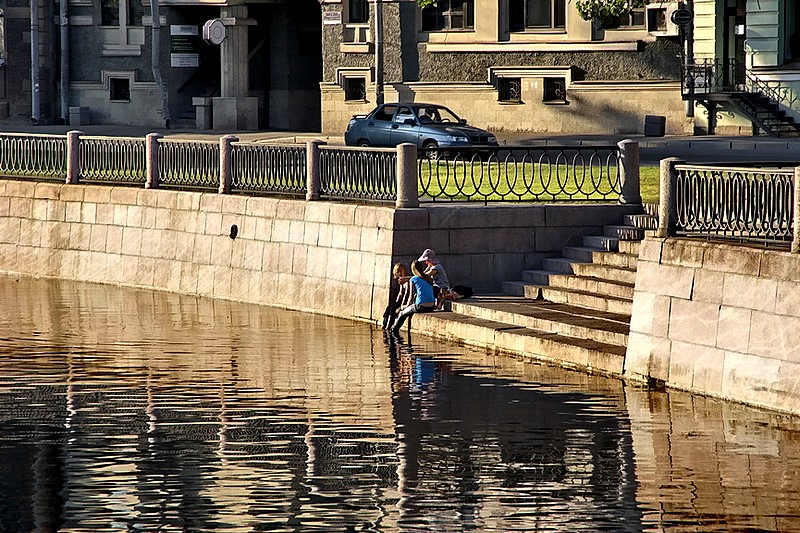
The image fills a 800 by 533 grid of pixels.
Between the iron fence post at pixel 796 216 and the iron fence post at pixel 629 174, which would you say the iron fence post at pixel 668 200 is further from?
the iron fence post at pixel 629 174

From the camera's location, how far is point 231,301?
23.0 meters

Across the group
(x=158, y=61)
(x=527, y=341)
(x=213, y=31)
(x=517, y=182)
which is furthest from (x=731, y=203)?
(x=158, y=61)

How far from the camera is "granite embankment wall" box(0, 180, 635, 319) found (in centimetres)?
2055

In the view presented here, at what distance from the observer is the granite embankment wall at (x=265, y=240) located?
20547 mm

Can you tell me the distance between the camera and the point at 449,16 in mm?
43125

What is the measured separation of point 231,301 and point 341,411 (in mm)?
8220

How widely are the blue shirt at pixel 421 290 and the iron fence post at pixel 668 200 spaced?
158 inches

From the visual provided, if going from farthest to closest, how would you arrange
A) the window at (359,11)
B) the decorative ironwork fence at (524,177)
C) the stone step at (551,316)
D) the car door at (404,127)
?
the window at (359,11), the car door at (404,127), the decorative ironwork fence at (524,177), the stone step at (551,316)

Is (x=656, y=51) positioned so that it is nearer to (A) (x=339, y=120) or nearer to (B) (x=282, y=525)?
(A) (x=339, y=120)

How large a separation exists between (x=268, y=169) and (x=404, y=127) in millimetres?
11740

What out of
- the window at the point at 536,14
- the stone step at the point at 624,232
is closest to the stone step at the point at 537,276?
the stone step at the point at 624,232

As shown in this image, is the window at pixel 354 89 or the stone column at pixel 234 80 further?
the stone column at pixel 234 80

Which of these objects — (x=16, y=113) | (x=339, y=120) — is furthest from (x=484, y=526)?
(x=16, y=113)

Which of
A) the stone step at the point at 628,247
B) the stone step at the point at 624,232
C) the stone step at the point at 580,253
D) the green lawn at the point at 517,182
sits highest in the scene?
the green lawn at the point at 517,182
